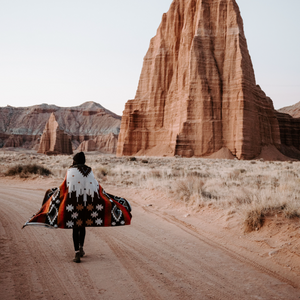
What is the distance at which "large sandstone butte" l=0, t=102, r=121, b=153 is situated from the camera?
442 ft

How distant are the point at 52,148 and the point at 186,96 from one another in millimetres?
50885

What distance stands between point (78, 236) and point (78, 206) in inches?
A: 22.6

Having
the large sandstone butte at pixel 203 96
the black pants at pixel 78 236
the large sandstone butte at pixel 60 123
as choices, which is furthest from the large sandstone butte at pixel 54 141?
the black pants at pixel 78 236

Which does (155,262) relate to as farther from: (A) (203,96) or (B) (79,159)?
(A) (203,96)

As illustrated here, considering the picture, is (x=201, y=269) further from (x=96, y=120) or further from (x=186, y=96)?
(x=96, y=120)

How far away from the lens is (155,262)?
4516mm

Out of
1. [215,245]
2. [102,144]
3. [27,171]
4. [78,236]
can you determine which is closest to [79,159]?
[78,236]

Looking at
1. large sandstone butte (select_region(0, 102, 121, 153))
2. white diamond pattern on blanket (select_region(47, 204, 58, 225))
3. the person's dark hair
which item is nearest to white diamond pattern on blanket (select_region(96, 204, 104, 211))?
white diamond pattern on blanket (select_region(47, 204, 58, 225))

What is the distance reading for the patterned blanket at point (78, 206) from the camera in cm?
432

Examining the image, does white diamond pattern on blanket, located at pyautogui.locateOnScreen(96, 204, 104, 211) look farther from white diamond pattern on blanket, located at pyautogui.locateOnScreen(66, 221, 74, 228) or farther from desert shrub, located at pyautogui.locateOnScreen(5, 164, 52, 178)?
desert shrub, located at pyautogui.locateOnScreen(5, 164, 52, 178)

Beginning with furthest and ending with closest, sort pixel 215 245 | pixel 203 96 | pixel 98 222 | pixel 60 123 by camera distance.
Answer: pixel 60 123
pixel 203 96
pixel 215 245
pixel 98 222


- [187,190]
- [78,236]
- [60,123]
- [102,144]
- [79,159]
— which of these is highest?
[60,123]

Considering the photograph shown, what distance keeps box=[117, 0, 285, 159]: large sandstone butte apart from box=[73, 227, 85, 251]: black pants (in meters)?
42.0

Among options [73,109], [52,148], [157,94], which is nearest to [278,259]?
[157,94]
